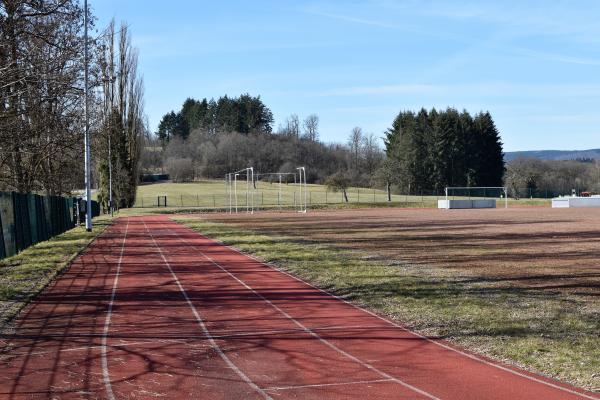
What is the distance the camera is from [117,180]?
6719 cm

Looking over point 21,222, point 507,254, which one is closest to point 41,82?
point 21,222

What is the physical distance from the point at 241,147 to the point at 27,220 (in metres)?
103

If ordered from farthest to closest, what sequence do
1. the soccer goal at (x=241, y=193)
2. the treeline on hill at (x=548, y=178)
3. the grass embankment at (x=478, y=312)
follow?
the treeline on hill at (x=548, y=178) → the soccer goal at (x=241, y=193) → the grass embankment at (x=478, y=312)

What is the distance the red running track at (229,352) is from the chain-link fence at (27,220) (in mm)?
4900

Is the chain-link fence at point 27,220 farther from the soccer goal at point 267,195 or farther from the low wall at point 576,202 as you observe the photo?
the low wall at point 576,202

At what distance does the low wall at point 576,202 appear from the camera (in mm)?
74750

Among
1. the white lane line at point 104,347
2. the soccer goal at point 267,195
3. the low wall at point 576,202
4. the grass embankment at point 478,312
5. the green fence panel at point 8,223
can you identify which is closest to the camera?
the white lane line at point 104,347

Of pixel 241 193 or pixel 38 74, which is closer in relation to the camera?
pixel 38 74

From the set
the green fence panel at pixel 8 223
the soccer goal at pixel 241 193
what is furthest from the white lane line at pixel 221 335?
the soccer goal at pixel 241 193

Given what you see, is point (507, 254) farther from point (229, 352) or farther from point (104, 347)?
point (104, 347)

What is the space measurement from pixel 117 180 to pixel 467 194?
57793 mm

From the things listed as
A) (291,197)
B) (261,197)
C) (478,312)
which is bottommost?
(478,312)

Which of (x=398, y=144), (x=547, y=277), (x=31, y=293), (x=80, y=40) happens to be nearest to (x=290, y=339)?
(x=31, y=293)

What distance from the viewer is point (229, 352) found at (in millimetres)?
7945
